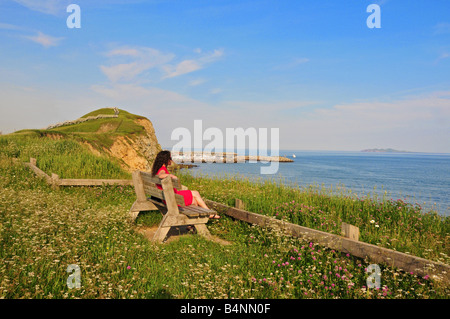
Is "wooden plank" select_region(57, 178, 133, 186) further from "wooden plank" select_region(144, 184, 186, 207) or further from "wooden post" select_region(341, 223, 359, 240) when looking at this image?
"wooden post" select_region(341, 223, 359, 240)

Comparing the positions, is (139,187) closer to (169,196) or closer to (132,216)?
(132,216)

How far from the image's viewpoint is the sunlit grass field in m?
4.39

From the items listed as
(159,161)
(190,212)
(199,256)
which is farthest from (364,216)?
(159,161)

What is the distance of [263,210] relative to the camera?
897 cm

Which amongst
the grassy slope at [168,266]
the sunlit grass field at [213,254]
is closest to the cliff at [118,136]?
the sunlit grass field at [213,254]

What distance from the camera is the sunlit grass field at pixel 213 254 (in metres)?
4.39

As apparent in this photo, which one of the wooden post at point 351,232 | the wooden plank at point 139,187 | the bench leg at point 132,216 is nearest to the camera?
the wooden post at point 351,232

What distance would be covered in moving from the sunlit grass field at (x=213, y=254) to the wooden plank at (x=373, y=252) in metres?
0.14

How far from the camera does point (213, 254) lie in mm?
6180

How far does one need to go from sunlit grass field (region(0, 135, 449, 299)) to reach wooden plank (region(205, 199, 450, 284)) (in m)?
0.14

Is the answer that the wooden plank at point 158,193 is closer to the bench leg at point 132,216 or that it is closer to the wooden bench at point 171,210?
the wooden bench at point 171,210
